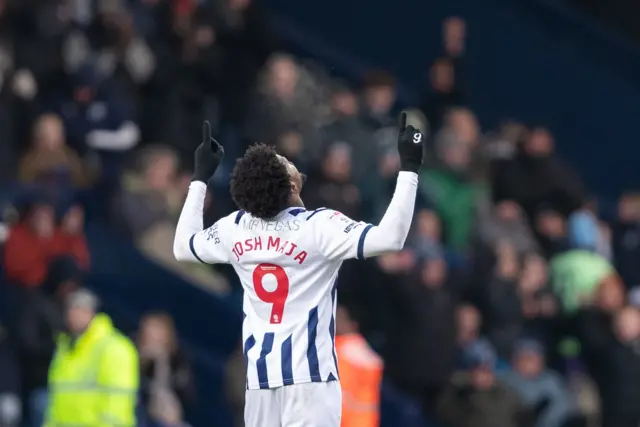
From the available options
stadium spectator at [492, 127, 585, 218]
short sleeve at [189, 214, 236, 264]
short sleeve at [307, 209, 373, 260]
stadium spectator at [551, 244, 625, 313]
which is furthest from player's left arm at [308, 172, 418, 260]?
stadium spectator at [492, 127, 585, 218]

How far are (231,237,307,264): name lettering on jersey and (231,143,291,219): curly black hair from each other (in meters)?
0.12

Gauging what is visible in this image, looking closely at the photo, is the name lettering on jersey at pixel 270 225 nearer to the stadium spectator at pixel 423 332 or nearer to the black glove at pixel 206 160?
the black glove at pixel 206 160

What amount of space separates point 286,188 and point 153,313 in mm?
7414

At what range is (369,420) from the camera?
14242mm

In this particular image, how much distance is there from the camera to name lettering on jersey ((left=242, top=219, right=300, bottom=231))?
8.70 meters

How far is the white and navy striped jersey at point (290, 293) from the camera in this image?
8.65 m

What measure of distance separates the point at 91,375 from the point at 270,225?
5.68m

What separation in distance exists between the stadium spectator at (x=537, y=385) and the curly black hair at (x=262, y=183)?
27.4ft

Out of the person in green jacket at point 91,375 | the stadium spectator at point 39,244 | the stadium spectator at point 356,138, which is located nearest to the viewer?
the person in green jacket at point 91,375

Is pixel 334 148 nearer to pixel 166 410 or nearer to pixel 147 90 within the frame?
pixel 147 90

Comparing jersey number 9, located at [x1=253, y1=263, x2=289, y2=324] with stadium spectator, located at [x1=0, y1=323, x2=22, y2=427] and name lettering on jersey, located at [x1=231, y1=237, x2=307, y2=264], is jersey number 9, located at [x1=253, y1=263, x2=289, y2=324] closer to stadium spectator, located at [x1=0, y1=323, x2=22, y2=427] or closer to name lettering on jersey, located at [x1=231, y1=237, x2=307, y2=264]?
name lettering on jersey, located at [x1=231, y1=237, x2=307, y2=264]

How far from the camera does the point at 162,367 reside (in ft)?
49.6

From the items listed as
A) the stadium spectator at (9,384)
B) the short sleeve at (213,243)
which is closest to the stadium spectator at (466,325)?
the stadium spectator at (9,384)

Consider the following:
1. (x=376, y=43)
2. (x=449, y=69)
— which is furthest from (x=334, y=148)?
(x=376, y=43)
